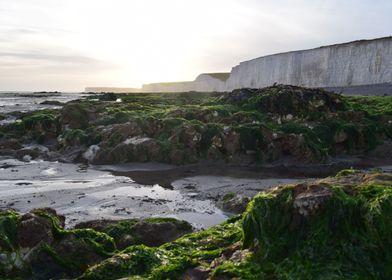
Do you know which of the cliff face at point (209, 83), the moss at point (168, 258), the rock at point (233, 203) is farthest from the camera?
the cliff face at point (209, 83)

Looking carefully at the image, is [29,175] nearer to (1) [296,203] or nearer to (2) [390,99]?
(1) [296,203]

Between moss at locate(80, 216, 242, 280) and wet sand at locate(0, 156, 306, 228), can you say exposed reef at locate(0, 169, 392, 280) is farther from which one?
wet sand at locate(0, 156, 306, 228)

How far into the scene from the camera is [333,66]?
48688 mm

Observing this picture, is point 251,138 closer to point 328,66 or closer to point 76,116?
point 76,116

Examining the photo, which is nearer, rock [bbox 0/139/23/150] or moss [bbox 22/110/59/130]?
rock [bbox 0/139/23/150]

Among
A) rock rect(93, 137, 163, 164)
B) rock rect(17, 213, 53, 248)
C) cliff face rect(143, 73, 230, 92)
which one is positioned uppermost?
cliff face rect(143, 73, 230, 92)

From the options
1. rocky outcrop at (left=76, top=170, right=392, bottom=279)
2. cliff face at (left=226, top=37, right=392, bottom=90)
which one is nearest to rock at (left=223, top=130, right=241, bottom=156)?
rocky outcrop at (left=76, top=170, right=392, bottom=279)

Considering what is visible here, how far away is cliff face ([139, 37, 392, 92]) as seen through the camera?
41344 millimetres

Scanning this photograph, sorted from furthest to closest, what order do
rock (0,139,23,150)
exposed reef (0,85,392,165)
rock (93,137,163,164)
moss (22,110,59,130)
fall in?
moss (22,110,59,130), rock (0,139,23,150), exposed reef (0,85,392,165), rock (93,137,163,164)

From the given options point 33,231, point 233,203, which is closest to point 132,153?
point 233,203

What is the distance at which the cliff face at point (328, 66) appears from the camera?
41344mm

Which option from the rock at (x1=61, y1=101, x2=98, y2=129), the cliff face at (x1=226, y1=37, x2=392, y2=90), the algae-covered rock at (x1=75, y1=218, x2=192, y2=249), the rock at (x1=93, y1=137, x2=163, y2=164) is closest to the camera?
the algae-covered rock at (x1=75, y1=218, x2=192, y2=249)

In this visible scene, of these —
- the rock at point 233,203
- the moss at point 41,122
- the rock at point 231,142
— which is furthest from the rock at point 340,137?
the moss at point 41,122

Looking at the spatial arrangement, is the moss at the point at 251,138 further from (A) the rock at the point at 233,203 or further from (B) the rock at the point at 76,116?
(B) the rock at the point at 76,116
